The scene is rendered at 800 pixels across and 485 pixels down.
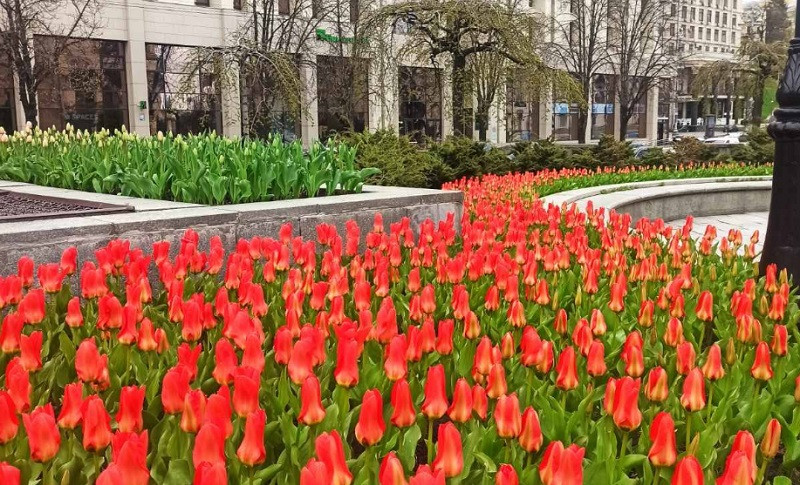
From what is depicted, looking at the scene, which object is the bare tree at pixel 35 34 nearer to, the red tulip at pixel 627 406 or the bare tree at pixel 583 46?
the bare tree at pixel 583 46

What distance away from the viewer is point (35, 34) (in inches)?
1211

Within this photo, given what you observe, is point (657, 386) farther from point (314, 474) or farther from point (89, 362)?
point (89, 362)

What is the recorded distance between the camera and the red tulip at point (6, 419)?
2.12 m

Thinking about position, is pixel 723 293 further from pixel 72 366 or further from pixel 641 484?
pixel 72 366

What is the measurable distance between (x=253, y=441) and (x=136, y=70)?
36.6 meters

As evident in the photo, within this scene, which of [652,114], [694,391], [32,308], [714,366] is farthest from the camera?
[652,114]

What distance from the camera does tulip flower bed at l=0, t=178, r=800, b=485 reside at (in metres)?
2.09

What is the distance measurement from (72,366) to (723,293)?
3517 mm

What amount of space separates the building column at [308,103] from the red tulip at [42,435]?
35.2 m

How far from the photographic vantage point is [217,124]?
37.6 m

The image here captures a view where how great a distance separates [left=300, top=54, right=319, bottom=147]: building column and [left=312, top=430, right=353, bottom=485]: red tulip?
35512mm

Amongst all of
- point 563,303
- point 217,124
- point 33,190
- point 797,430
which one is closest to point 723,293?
point 563,303

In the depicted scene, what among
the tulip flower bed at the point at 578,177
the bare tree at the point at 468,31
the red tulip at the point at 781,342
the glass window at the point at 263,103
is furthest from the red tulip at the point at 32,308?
the bare tree at the point at 468,31

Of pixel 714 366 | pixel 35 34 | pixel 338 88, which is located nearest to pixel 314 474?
pixel 714 366
